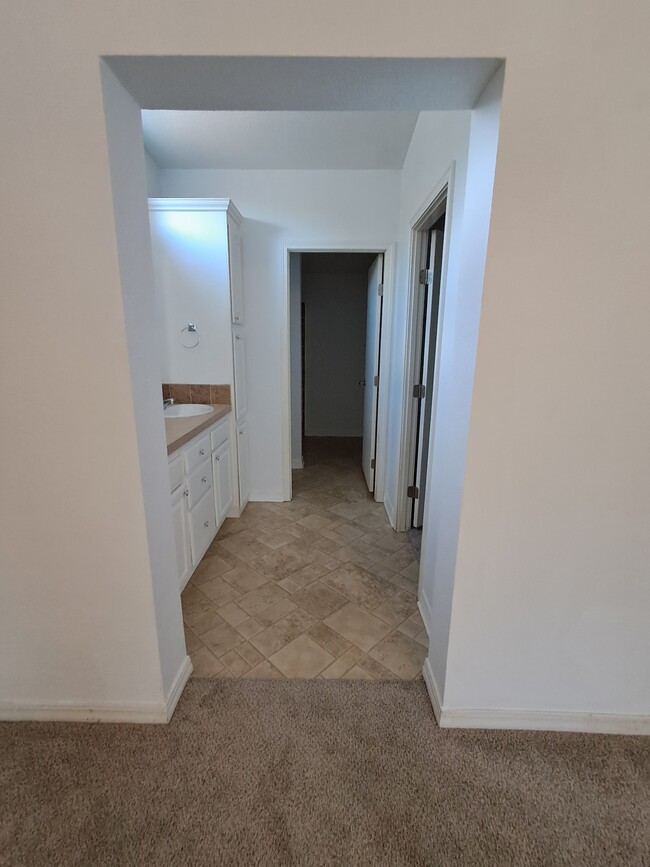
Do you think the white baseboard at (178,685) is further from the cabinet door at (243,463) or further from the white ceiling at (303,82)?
the white ceiling at (303,82)

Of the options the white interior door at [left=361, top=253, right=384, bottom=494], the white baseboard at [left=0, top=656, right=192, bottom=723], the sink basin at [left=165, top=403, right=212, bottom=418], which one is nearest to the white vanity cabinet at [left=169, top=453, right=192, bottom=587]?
the white baseboard at [left=0, top=656, right=192, bottom=723]

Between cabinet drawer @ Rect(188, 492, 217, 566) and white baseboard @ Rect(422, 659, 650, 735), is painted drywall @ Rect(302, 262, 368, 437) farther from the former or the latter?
white baseboard @ Rect(422, 659, 650, 735)

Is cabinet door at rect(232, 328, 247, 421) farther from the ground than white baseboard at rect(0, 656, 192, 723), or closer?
farther from the ground

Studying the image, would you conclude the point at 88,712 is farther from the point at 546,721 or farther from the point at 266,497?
the point at 266,497

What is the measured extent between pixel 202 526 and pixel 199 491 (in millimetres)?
239

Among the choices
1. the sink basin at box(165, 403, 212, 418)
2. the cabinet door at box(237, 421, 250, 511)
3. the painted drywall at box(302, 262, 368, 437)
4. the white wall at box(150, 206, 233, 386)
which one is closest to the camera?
the white wall at box(150, 206, 233, 386)

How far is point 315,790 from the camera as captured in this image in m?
1.17

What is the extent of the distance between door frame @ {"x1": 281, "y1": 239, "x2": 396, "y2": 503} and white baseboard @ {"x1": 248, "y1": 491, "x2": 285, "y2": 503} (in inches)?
1.9

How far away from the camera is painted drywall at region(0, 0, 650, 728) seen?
916mm

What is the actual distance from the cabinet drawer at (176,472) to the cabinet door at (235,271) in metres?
1.27

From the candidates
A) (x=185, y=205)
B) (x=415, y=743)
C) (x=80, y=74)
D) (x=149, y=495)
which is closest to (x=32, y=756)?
(x=149, y=495)

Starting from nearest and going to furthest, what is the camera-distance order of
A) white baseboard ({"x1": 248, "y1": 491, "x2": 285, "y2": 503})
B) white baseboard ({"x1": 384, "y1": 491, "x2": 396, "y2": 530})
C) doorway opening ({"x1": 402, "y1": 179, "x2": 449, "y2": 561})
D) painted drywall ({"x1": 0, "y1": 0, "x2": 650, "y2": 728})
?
painted drywall ({"x1": 0, "y1": 0, "x2": 650, "y2": 728}) < doorway opening ({"x1": 402, "y1": 179, "x2": 449, "y2": 561}) < white baseboard ({"x1": 384, "y1": 491, "x2": 396, "y2": 530}) < white baseboard ({"x1": 248, "y1": 491, "x2": 285, "y2": 503})

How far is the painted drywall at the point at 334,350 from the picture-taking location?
5215mm

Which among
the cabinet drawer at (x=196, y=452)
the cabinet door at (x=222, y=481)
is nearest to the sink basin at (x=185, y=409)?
the cabinet door at (x=222, y=481)
